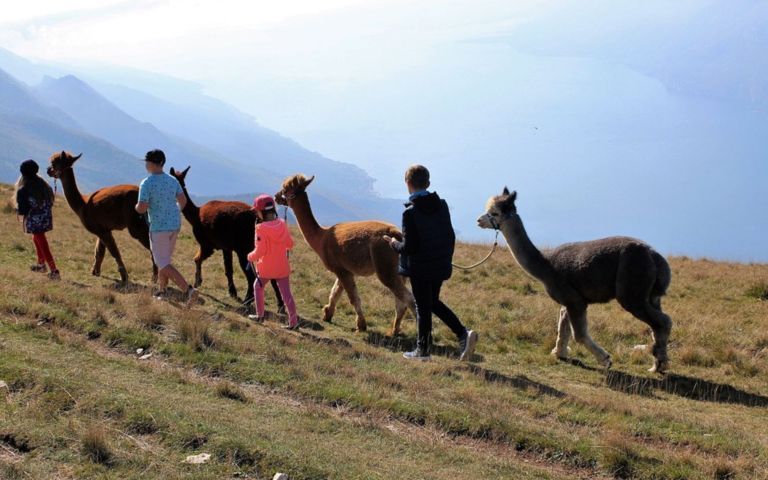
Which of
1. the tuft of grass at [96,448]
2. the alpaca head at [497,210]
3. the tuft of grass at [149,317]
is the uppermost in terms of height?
the alpaca head at [497,210]

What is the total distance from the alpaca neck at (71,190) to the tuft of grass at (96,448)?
341 inches

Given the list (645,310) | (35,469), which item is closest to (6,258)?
(35,469)

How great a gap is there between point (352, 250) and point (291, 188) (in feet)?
4.91

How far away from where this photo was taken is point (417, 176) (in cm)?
859

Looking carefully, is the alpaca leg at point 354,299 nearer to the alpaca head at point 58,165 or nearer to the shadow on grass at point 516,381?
the shadow on grass at point 516,381

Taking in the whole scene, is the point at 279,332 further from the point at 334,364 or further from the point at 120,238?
the point at 120,238

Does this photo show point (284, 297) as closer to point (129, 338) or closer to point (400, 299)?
point (400, 299)

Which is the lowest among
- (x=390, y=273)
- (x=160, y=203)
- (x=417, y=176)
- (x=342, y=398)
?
(x=342, y=398)

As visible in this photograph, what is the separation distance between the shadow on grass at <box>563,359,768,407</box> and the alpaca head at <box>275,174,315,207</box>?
534 centimetres

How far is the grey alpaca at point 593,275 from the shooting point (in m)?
9.23

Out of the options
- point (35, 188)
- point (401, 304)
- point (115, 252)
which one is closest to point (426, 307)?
point (401, 304)

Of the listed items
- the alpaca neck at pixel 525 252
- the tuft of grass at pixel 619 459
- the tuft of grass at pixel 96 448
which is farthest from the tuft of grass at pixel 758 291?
the tuft of grass at pixel 96 448

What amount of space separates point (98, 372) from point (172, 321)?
195cm

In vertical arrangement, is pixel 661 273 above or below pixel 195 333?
above
